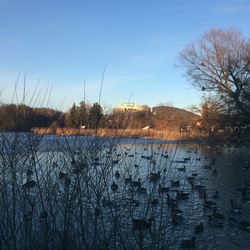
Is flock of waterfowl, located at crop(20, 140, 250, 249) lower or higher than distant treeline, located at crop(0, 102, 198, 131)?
lower

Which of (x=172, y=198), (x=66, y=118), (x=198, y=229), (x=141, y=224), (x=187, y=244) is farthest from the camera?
(x=172, y=198)

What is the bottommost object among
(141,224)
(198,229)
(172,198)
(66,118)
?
(198,229)

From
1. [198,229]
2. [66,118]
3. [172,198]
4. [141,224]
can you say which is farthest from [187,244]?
[66,118]

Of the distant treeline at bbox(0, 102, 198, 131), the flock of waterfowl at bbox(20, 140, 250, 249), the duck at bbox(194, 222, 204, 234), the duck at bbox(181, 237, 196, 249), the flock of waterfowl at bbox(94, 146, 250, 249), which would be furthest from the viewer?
the duck at bbox(194, 222, 204, 234)

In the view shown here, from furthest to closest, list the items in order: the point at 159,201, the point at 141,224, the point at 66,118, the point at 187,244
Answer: the point at 159,201
the point at 187,244
the point at 66,118
the point at 141,224

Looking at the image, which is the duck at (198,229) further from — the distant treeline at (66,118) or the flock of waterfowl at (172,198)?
the distant treeline at (66,118)

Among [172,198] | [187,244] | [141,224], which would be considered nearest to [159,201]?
[172,198]

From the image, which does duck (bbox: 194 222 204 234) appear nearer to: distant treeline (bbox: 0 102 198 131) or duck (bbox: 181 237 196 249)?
duck (bbox: 181 237 196 249)

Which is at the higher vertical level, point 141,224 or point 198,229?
point 141,224

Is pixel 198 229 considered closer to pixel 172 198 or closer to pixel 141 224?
pixel 172 198

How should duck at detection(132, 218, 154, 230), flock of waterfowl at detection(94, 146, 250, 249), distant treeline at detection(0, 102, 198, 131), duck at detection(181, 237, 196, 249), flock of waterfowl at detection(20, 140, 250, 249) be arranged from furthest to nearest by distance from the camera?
duck at detection(181, 237, 196, 249) → flock of waterfowl at detection(94, 146, 250, 249) → distant treeline at detection(0, 102, 198, 131) → flock of waterfowl at detection(20, 140, 250, 249) → duck at detection(132, 218, 154, 230)

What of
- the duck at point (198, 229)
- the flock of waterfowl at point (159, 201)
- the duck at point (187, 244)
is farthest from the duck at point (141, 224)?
the duck at point (198, 229)

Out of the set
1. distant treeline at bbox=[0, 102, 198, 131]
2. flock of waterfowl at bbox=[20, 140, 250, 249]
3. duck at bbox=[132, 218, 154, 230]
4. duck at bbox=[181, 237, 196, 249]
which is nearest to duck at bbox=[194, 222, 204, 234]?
flock of waterfowl at bbox=[20, 140, 250, 249]

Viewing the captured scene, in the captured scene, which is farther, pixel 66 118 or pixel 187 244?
pixel 187 244
